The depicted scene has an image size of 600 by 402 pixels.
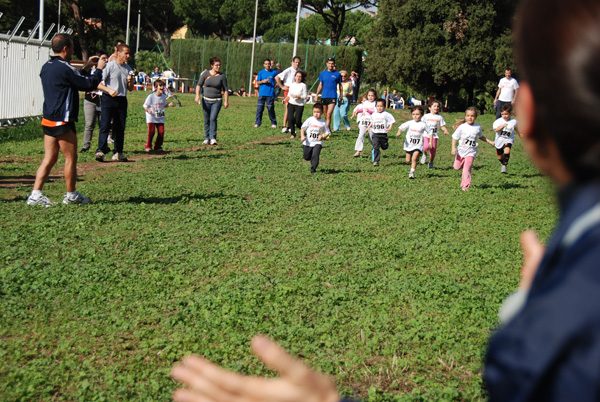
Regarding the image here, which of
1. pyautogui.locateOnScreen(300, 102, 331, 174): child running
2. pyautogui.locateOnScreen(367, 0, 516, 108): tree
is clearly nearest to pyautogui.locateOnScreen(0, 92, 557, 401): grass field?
pyautogui.locateOnScreen(300, 102, 331, 174): child running

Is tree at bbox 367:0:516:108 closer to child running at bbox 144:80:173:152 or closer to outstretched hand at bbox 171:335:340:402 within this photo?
child running at bbox 144:80:173:152

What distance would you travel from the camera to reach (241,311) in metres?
5.57

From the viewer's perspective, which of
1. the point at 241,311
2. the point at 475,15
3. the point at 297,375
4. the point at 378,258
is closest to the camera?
the point at 297,375

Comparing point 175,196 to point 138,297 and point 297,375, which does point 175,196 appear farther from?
point 297,375

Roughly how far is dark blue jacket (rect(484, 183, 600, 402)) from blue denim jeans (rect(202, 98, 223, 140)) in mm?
16195

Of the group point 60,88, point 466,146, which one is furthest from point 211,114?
point 60,88

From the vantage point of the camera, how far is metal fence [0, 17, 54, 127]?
731 inches

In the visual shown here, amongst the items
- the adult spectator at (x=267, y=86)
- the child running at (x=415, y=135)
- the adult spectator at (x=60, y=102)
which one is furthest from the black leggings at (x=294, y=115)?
the adult spectator at (x=60, y=102)

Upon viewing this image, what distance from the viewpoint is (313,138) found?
1336cm

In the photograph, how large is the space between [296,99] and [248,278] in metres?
13.1

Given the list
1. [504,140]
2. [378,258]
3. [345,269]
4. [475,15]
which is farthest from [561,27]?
[475,15]

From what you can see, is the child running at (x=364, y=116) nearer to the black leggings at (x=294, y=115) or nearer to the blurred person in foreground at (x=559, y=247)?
the black leggings at (x=294, y=115)

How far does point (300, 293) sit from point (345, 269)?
93 cm

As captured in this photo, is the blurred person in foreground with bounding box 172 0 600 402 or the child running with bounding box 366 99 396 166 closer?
the blurred person in foreground with bounding box 172 0 600 402
